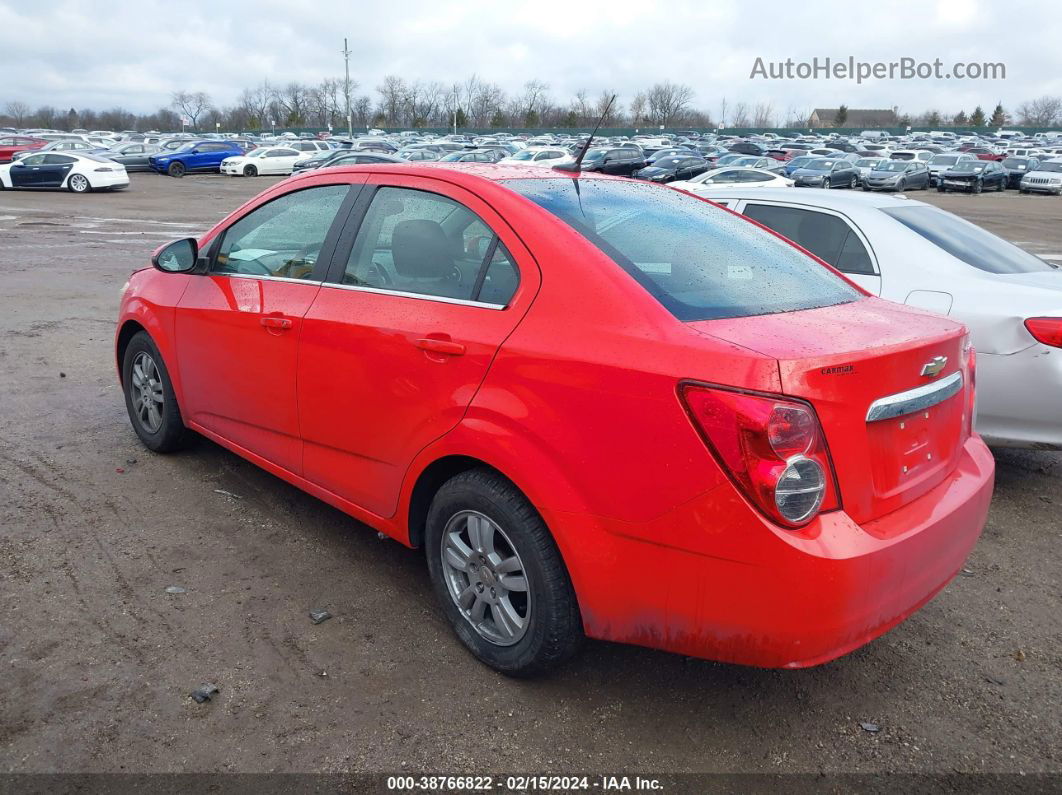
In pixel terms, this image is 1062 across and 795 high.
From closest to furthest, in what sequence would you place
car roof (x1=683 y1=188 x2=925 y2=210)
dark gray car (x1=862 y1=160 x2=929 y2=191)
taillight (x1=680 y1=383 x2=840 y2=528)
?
1. taillight (x1=680 y1=383 x2=840 y2=528)
2. car roof (x1=683 y1=188 x2=925 y2=210)
3. dark gray car (x1=862 y1=160 x2=929 y2=191)

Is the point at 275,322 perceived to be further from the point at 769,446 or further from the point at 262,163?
the point at 262,163

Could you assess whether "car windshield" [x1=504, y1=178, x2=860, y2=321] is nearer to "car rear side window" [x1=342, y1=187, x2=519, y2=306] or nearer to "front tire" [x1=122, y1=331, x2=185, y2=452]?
"car rear side window" [x1=342, y1=187, x2=519, y2=306]

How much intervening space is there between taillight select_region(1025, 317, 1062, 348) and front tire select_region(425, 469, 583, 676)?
3.09 metres

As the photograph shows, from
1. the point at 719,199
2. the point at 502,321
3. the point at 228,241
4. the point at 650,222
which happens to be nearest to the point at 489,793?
the point at 502,321

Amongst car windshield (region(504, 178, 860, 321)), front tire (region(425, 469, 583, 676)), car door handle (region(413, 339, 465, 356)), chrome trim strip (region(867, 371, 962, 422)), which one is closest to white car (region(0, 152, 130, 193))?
car windshield (region(504, 178, 860, 321))

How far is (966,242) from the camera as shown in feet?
17.6

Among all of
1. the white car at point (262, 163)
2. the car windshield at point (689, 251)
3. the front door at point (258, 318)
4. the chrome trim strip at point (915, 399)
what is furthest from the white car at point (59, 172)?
the chrome trim strip at point (915, 399)

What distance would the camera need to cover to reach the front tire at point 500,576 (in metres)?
2.77

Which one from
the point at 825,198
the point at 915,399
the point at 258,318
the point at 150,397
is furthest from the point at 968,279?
the point at 150,397

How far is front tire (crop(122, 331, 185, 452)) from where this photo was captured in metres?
4.78

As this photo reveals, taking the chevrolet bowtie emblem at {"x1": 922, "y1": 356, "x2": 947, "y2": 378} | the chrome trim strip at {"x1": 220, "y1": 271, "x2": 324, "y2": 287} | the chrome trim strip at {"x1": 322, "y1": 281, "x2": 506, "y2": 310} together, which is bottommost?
the chevrolet bowtie emblem at {"x1": 922, "y1": 356, "x2": 947, "y2": 378}

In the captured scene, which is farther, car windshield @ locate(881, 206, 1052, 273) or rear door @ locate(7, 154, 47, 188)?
rear door @ locate(7, 154, 47, 188)

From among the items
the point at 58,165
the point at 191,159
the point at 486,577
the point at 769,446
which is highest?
the point at 191,159

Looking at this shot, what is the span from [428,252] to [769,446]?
1589mm
